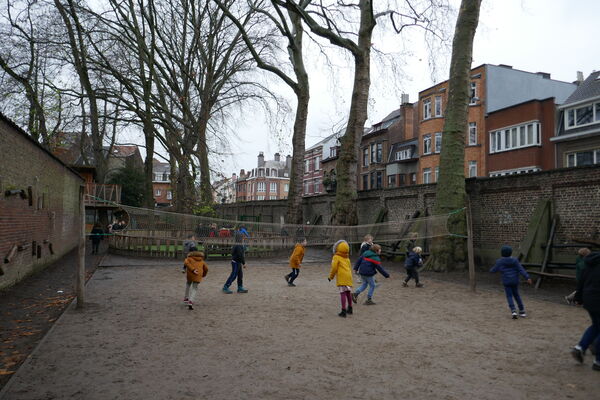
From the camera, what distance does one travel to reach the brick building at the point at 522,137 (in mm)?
26594

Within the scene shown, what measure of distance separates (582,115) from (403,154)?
17.4 m

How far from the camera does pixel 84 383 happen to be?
4809 mm

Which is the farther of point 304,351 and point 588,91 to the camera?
point 588,91

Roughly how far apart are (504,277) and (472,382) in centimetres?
400

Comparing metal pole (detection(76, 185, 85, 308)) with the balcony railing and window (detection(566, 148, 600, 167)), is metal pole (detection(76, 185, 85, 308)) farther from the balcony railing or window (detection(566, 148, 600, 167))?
window (detection(566, 148, 600, 167))

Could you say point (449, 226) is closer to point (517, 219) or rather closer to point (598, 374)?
point (517, 219)

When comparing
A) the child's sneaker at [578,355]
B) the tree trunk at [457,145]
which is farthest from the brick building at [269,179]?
the child's sneaker at [578,355]

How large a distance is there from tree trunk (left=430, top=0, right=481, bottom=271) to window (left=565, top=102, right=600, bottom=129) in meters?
14.1

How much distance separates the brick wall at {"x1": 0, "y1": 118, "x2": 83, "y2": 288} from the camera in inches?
395

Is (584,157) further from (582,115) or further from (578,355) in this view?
(578,355)

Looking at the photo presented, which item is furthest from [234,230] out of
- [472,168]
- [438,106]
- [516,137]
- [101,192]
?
[438,106]

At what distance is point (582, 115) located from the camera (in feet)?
82.3

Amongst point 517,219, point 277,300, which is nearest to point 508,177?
point 517,219

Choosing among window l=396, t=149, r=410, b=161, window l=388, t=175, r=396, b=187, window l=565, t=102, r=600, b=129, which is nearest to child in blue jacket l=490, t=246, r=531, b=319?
window l=565, t=102, r=600, b=129
